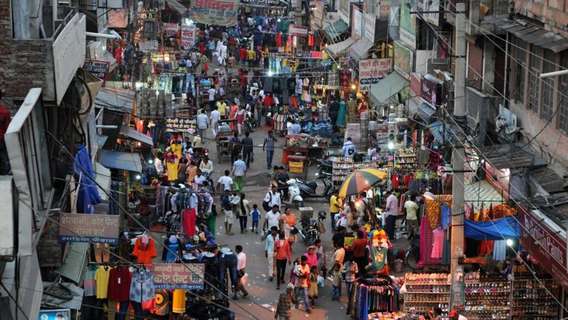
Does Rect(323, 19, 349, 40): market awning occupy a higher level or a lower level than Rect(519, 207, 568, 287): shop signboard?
lower

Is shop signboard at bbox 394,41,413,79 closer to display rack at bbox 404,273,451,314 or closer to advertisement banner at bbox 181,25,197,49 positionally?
advertisement banner at bbox 181,25,197,49

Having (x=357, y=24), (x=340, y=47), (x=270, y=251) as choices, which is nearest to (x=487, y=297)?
(x=270, y=251)

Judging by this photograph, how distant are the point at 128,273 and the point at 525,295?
21.2 feet

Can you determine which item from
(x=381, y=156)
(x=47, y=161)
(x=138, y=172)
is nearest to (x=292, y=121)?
(x=381, y=156)

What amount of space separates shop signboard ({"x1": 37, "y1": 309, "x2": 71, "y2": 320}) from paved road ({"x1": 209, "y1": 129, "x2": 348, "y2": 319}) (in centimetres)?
443

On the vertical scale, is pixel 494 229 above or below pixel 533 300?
above

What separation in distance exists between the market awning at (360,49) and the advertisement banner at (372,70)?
443cm

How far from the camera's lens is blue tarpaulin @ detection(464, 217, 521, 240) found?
69.3ft

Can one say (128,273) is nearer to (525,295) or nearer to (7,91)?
(7,91)

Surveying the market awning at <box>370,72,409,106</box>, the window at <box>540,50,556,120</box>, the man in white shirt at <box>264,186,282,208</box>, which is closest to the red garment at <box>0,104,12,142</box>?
the window at <box>540,50,556,120</box>

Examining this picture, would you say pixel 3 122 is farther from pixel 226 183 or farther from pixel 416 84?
pixel 416 84

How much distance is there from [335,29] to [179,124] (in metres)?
13.4

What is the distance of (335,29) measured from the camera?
50.6 metres

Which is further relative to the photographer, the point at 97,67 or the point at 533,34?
the point at 97,67
